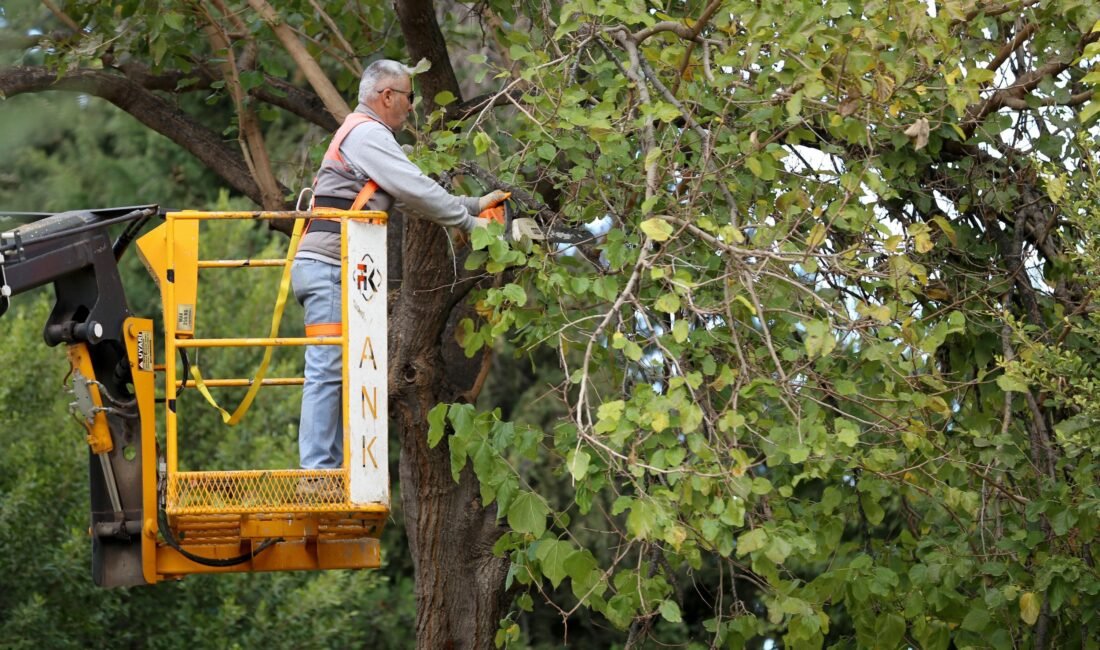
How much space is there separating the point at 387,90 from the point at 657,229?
5.64ft

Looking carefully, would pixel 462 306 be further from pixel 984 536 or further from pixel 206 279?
pixel 206 279

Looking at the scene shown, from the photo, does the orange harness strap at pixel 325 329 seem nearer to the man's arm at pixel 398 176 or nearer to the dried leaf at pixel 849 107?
the man's arm at pixel 398 176

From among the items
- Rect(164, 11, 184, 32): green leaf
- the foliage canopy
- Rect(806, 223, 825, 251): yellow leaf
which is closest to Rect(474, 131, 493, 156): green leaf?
the foliage canopy

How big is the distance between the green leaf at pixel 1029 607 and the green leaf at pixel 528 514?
2.07m

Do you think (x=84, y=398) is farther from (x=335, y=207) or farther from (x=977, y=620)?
(x=977, y=620)

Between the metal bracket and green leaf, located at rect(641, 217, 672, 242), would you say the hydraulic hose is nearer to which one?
the metal bracket

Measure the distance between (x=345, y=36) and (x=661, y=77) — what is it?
3.27 m

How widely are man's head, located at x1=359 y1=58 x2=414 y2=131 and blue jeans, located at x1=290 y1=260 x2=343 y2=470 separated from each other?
750 millimetres

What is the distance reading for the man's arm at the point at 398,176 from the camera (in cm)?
609

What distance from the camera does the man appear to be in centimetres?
610

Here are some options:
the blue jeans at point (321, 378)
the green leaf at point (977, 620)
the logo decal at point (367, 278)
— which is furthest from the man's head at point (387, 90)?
the green leaf at point (977, 620)

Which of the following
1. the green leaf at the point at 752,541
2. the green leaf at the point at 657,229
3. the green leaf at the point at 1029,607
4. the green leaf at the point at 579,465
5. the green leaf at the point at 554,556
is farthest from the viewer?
the green leaf at the point at 1029,607

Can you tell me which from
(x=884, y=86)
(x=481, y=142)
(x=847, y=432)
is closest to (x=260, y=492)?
(x=481, y=142)

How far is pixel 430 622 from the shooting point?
786 cm
